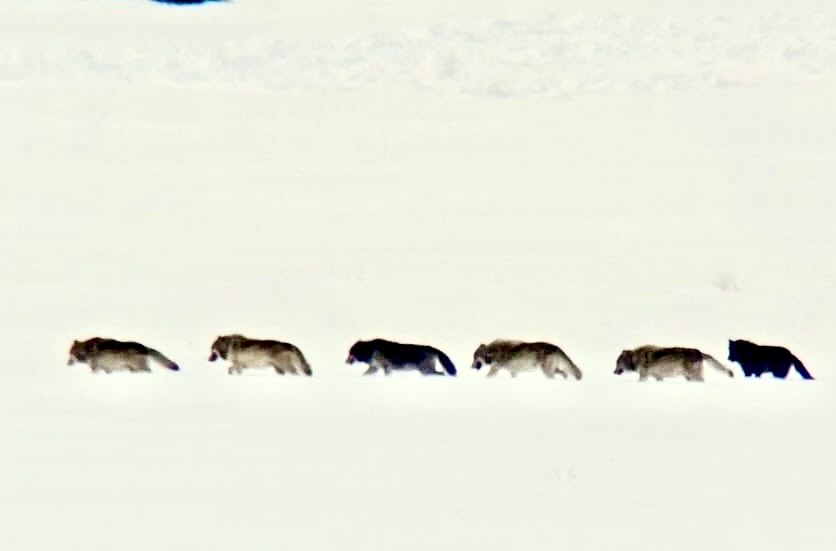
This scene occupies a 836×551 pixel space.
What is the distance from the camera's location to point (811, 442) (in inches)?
402

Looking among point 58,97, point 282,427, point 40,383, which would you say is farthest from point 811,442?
point 58,97

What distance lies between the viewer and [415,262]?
21000 millimetres

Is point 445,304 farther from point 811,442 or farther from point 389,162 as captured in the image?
point 811,442

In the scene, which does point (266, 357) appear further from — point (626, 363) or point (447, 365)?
point (626, 363)

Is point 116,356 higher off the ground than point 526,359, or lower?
lower

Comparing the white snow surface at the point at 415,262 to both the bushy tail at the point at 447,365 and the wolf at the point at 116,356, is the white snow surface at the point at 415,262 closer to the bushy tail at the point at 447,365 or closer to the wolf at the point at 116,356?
the wolf at the point at 116,356

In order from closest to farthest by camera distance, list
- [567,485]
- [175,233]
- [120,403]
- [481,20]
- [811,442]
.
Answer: [567,485]
[811,442]
[120,403]
[175,233]
[481,20]

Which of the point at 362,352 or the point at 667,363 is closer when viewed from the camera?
the point at 667,363

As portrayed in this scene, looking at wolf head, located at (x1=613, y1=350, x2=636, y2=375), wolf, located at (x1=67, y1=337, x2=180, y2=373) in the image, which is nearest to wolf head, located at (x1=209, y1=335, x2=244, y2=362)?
wolf, located at (x1=67, y1=337, x2=180, y2=373)

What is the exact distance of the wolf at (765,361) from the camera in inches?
542

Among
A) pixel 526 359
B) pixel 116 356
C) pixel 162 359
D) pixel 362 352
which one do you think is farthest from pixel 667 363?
pixel 116 356

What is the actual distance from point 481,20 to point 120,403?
62.7 ft

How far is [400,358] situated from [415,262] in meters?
7.85

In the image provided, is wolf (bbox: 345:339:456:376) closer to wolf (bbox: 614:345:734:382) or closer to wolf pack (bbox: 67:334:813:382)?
wolf pack (bbox: 67:334:813:382)
